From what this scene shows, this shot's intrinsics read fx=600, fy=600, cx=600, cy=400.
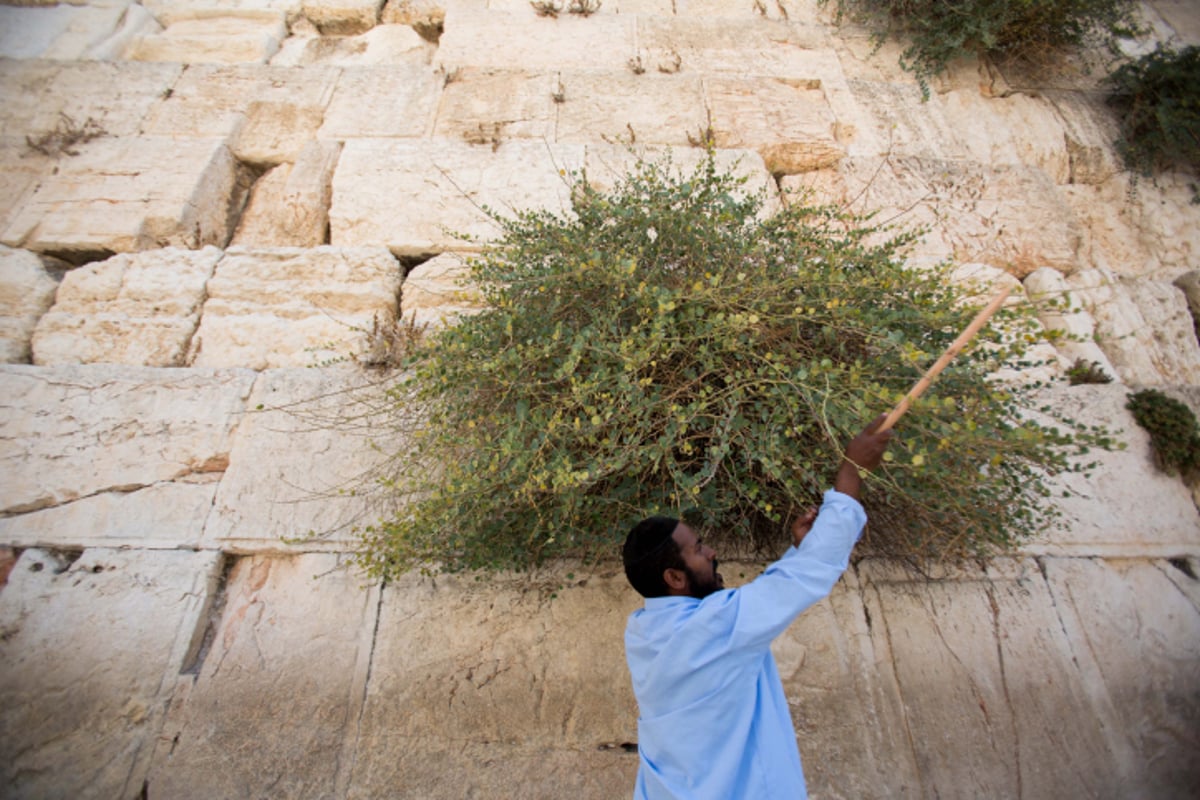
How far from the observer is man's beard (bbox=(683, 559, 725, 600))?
1470 mm

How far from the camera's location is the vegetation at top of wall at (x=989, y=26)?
3.70 metres

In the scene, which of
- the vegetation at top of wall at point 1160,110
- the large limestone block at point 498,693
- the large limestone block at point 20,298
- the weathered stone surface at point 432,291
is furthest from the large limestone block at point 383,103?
the vegetation at top of wall at point 1160,110

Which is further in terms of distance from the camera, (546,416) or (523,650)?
(523,650)

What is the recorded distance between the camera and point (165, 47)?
420 cm

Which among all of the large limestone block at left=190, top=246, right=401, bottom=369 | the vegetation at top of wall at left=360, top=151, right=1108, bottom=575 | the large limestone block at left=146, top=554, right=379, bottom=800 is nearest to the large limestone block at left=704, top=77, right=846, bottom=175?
the vegetation at top of wall at left=360, top=151, right=1108, bottom=575

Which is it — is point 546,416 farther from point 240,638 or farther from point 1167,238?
point 1167,238

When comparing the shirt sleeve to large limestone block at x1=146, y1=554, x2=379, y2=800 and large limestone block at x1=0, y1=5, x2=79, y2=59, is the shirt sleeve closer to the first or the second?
large limestone block at x1=146, y1=554, x2=379, y2=800

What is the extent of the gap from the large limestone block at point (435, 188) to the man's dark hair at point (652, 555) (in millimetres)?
2181

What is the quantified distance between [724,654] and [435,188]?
3.01 meters

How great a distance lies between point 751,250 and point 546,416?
86cm

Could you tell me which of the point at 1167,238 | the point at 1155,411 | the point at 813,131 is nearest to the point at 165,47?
the point at 813,131

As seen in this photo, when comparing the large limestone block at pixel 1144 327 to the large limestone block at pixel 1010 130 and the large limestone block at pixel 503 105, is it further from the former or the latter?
the large limestone block at pixel 503 105

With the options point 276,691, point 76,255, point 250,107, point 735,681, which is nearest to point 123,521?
point 276,691

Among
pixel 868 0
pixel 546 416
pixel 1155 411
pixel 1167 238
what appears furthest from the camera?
pixel 868 0
